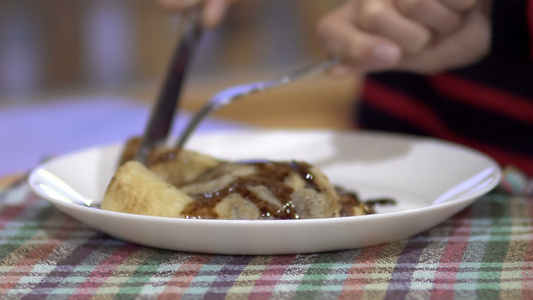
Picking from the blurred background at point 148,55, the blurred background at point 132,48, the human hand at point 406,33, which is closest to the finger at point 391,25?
the human hand at point 406,33

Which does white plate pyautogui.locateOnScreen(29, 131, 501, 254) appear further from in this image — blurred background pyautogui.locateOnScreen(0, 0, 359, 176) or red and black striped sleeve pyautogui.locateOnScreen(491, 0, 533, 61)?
blurred background pyautogui.locateOnScreen(0, 0, 359, 176)

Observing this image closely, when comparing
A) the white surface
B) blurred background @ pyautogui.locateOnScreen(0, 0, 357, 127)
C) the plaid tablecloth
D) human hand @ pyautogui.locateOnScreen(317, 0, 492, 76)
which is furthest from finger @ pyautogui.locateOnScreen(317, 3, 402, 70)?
blurred background @ pyautogui.locateOnScreen(0, 0, 357, 127)

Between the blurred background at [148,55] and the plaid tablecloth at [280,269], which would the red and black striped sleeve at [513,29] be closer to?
the plaid tablecloth at [280,269]

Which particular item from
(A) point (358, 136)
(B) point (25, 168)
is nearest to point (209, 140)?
(A) point (358, 136)

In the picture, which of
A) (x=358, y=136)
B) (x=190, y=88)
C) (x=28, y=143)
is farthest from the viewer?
(x=190, y=88)

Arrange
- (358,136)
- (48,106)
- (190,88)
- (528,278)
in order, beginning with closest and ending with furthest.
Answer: (528,278)
(358,136)
(48,106)
(190,88)

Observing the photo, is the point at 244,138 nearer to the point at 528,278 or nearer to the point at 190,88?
the point at 528,278

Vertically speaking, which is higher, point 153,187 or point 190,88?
point 153,187

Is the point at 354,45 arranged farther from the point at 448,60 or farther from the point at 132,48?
the point at 132,48
